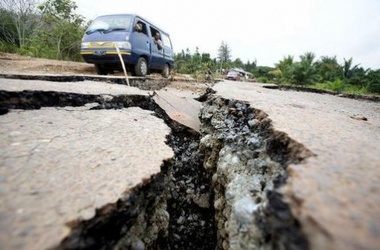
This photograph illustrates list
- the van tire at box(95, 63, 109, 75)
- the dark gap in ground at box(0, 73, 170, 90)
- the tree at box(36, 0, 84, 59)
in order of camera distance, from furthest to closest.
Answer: the tree at box(36, 0, 84, 59) < the van tire at box(95, 63, 109, 75) < the dark gap in ground at box(0, 73, 170, 90)

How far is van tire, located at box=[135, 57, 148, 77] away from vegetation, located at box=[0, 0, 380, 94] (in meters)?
2.85

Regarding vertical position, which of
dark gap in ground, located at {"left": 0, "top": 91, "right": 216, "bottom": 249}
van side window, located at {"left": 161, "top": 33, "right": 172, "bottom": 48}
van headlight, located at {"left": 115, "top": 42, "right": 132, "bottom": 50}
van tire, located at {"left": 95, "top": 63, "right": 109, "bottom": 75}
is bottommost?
dark gap in ground, located at {"left": 0, "top": 91, "right": 216, "bottom": 249}

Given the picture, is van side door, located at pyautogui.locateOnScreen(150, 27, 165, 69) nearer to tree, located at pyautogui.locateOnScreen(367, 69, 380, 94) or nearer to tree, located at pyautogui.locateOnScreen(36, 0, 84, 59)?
tree, located at pyautogui.locateOnScreen(36, 0, 84, 59)

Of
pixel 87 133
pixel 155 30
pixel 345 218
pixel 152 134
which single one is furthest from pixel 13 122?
pixel 155 30

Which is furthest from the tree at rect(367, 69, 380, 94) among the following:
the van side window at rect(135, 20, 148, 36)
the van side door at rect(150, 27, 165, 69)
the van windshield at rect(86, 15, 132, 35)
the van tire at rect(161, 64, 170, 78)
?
the van windshield at rect(86, 15, 132, 35)

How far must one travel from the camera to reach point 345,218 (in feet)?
1.65

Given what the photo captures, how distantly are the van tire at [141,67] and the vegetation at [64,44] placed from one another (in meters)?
2.85

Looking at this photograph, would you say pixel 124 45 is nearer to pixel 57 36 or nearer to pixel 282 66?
pixel 57 36

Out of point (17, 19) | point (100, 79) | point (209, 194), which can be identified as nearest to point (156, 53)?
point (100, 79)

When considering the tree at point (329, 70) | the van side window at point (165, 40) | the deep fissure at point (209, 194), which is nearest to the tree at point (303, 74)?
the tree at point (329, 70)

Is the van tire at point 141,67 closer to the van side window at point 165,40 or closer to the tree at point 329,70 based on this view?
the van side window at point 165,40

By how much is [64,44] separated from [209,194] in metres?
13.6

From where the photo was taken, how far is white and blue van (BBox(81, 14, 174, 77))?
4.92 m

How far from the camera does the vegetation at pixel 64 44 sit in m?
11.9
